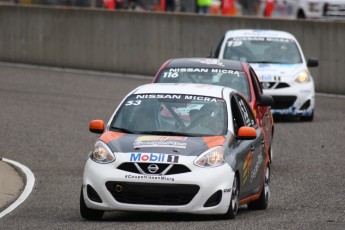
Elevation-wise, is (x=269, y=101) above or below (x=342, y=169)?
above

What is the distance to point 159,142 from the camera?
39.4 feet

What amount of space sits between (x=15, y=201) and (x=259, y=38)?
11269mm

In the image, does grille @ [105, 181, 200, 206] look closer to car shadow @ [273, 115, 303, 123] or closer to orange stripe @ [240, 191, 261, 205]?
orange stripe @ [240, 191, 261, 205]

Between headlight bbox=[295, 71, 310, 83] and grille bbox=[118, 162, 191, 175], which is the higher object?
grille bbox=[118, 162, 191, 175]

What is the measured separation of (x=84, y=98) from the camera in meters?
27.3

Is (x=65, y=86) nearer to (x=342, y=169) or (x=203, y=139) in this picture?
(x=342, y=169)

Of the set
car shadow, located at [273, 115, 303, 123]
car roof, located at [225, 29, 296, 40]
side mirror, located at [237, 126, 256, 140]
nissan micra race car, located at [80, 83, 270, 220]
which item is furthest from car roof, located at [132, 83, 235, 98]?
car shadow, located at [273, 115, 303, 123]

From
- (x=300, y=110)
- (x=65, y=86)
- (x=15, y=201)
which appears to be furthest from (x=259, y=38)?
(x=15, y=201)

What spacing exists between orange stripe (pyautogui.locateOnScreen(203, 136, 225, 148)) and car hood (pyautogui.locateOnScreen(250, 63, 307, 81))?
451 inches

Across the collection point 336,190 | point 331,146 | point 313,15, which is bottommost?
point 313,15

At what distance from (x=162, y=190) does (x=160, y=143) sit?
572 millimetres

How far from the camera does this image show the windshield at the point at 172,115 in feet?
41.0

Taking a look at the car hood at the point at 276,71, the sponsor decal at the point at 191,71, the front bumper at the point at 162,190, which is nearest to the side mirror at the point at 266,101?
the sponsor decal at the point at 191,71

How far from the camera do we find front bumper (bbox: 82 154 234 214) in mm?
11578
